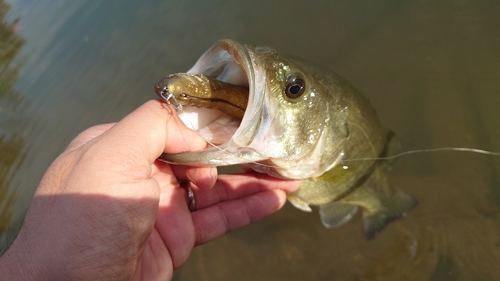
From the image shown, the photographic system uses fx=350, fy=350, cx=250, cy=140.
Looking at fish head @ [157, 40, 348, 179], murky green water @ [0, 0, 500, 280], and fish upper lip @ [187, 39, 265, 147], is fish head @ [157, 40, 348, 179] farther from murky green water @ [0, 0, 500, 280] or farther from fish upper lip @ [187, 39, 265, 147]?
murky green water @ [0, 0, 500, 280]

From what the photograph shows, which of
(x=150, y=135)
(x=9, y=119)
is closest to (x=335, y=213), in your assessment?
(x=150, y=135)

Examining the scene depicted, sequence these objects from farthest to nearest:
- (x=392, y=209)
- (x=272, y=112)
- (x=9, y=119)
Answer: (x=9, y=119)
(x=392, y=209)
(x=272, y=112)

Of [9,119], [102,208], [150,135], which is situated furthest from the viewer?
[9,119]

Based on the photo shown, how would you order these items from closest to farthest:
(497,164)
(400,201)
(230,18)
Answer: (400,201), (497,164), (230,18)

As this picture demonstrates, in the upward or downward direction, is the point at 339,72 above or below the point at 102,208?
above

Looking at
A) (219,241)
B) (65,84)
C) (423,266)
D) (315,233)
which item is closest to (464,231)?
(423,266)

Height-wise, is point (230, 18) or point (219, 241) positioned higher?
point (230, 18)

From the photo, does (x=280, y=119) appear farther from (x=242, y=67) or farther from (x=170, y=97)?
(x=170, y=97)

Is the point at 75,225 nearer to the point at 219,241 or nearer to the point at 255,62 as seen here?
the point at 255,62
